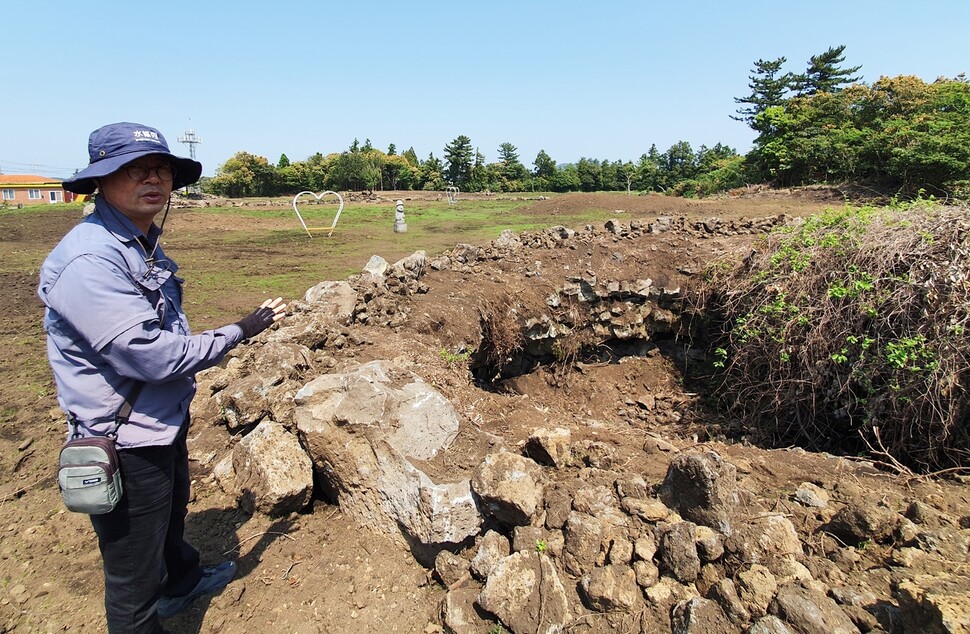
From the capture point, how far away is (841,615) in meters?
2.03

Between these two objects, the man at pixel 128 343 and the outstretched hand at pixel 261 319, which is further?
the outstretched hand at pixel 261 319

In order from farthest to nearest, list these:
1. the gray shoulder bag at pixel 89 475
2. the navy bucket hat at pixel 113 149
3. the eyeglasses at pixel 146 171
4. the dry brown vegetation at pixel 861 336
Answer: the dry brown vegetation at pixel 861 336 → the eyeglasses at pixel 146 171 → the navy bucket hat at pixel 113 149 → the gray shoulder bag at pixel 89 475

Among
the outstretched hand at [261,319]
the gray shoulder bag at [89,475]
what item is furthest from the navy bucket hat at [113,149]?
the gray shoulder bag at [89,475]

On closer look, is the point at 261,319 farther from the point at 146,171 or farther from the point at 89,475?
the point at 89,475

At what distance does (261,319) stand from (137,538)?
1.03 m

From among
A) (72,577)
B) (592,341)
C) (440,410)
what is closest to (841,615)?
(440,410)

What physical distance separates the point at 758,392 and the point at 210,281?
10543 millimetres

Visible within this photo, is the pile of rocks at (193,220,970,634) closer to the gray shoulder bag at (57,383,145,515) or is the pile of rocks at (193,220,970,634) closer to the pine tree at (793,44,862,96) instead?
the gray shoulder bag at (57,383,145,515)

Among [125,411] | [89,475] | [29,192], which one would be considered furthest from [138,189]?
[29,192]

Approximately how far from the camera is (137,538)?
83.5 inches

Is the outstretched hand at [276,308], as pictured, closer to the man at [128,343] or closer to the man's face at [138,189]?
the man at [128,343]

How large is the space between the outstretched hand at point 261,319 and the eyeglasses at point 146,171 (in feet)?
2.23

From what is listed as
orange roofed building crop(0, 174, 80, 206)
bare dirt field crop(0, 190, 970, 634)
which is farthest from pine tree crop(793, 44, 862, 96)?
orange roofed building crop(0, 174, 80, 206)

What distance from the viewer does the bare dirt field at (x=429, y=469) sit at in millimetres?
2613
